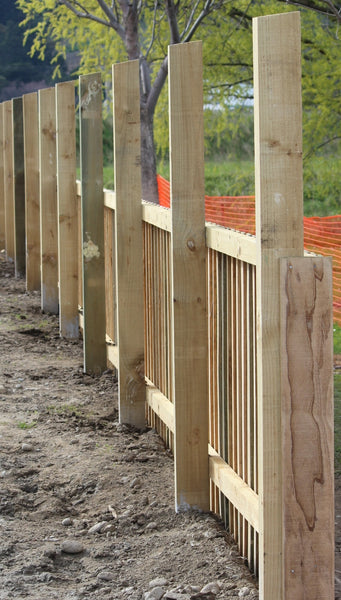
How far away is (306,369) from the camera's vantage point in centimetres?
260

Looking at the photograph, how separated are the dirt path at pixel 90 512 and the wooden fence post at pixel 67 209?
4.04ft

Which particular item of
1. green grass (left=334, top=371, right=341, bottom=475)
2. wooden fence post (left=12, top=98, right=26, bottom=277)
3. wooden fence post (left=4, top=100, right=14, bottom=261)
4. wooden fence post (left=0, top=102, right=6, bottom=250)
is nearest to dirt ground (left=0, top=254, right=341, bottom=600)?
green grass (left=334, top=371, right=341, bottom=475)

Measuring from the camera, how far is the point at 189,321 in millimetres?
3760

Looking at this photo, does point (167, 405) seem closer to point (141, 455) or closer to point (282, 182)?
point (141, 455)

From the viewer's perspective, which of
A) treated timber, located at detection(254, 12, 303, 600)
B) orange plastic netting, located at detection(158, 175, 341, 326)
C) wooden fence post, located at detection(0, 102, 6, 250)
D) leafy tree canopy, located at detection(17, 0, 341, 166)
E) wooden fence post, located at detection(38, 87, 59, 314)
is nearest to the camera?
treated timber, located at detection(254, 12, 303, 600)

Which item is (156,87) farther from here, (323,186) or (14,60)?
(14,60)

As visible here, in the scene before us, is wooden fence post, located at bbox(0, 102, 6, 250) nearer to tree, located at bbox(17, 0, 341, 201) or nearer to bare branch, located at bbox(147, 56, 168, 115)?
tree, located at bbox(17, 0, 341, 201)

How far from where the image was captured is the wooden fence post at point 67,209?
7.11 meters

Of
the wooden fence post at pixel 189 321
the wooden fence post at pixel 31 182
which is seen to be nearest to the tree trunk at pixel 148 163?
the wooden fence post at pixel 31 182

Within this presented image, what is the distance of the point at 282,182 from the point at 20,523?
2046mm

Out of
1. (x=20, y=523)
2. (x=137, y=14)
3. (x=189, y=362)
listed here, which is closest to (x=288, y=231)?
(x=189, y=362)

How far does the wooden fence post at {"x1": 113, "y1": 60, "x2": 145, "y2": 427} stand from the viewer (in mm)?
4916

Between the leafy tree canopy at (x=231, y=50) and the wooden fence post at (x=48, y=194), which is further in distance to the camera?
the leafy tree canopy at (x=231, y=50)

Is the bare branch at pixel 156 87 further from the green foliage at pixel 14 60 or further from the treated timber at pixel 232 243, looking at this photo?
the green foliage at pixel 14 60
